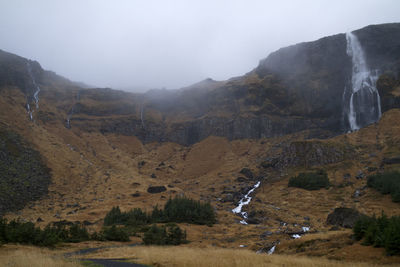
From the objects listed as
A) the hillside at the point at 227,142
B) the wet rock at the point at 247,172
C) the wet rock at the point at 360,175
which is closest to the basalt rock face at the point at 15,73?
the hillside at the point at 227,142

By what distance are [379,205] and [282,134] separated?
51201 mm

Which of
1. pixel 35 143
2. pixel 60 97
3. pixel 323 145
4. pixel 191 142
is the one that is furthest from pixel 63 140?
pixel 323 145

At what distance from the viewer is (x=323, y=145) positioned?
6544 cm

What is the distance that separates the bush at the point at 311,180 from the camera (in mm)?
54250

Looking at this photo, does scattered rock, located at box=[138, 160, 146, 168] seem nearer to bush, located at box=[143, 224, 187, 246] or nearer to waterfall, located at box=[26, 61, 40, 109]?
waterfall, located at box=[26, 61, 40, 109]

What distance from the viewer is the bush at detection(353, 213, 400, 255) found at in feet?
46.7

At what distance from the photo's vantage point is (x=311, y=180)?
181 ft

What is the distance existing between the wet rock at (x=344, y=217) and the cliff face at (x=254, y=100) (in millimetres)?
52149

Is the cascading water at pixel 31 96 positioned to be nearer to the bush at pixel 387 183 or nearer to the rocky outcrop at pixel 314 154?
the rocky outcrop at pixel 314 154

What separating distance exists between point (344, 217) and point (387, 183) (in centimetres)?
1521

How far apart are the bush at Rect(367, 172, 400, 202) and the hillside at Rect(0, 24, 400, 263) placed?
1.14 m

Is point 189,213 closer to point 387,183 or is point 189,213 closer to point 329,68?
point 387,183

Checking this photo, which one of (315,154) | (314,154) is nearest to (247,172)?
(314,154)

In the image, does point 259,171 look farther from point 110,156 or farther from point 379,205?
point 110,156
